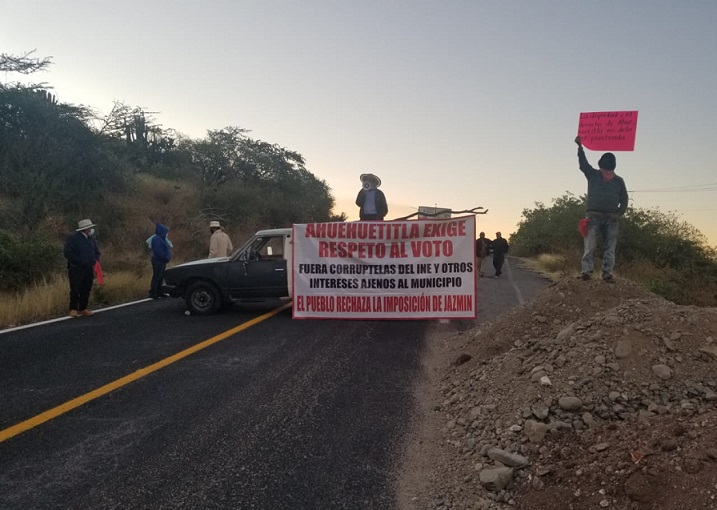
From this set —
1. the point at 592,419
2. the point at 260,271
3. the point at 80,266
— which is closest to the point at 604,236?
the point at 592,419

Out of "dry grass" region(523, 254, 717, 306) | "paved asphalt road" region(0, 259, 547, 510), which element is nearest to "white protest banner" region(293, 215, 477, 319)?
"paved asphalt road" region(0, 259, 547, 510)

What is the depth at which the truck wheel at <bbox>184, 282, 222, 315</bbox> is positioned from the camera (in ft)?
32.7

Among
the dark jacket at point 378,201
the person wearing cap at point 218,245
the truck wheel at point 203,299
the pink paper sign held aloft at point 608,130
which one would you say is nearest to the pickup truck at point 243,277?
the truck wheel at point 203,299

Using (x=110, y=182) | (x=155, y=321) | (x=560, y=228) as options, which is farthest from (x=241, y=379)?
(x=560, y=228)

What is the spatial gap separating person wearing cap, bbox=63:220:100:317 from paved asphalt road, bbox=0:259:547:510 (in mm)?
1765

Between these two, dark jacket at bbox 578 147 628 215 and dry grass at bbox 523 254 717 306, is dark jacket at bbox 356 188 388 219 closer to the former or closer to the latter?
dark jacket at bbox 578 147 628 215

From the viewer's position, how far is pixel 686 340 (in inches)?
184

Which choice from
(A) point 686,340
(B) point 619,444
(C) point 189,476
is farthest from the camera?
(A) point 686,340

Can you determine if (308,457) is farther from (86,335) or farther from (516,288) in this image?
(516,288)

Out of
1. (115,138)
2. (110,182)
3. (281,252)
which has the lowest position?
(281,252)

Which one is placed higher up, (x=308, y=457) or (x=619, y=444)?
(x=619, y=444)

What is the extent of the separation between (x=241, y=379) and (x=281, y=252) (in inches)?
174

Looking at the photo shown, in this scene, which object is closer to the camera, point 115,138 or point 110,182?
point 110,182

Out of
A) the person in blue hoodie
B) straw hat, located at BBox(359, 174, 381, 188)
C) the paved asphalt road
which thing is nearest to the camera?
the paved asphalt road
